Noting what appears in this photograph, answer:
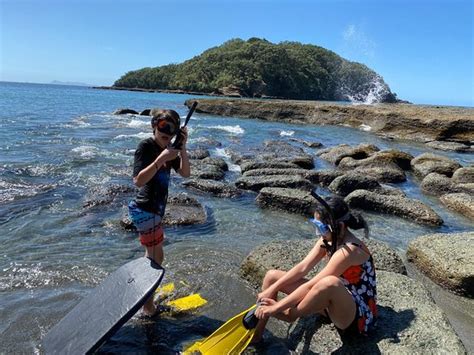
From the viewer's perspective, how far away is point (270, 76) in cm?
11000

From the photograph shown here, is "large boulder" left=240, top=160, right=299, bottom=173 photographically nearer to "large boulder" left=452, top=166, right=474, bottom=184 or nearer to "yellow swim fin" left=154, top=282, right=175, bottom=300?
"large boulder" left=452, top=166, right=474, bottom=184

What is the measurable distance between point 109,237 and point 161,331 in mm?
3091

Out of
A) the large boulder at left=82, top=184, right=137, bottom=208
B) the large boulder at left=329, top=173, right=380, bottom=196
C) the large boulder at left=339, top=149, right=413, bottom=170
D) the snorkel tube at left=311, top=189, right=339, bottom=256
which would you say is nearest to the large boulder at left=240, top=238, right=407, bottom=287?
the snorkel tube at left=311, top=189, right=339, bottom=256

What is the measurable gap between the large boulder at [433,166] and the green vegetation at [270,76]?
78052mm

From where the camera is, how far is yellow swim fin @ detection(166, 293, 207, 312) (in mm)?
4930

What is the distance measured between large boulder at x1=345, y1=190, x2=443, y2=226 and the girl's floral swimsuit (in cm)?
570

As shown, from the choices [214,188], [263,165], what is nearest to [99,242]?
[214,188]

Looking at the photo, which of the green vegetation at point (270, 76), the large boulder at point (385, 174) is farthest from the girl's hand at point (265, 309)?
the green vegetation at point (270, 76)

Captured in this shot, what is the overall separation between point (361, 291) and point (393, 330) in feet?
1.69

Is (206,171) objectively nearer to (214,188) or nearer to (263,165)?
(214,188)

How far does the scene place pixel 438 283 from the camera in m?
6.02

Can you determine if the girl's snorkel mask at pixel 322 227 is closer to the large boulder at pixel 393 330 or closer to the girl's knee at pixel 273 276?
the girl's knee at pixel 273 276

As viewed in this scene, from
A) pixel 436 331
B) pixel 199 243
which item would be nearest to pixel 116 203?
pixel 199 243

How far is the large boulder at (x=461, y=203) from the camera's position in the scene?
32.0 ft
